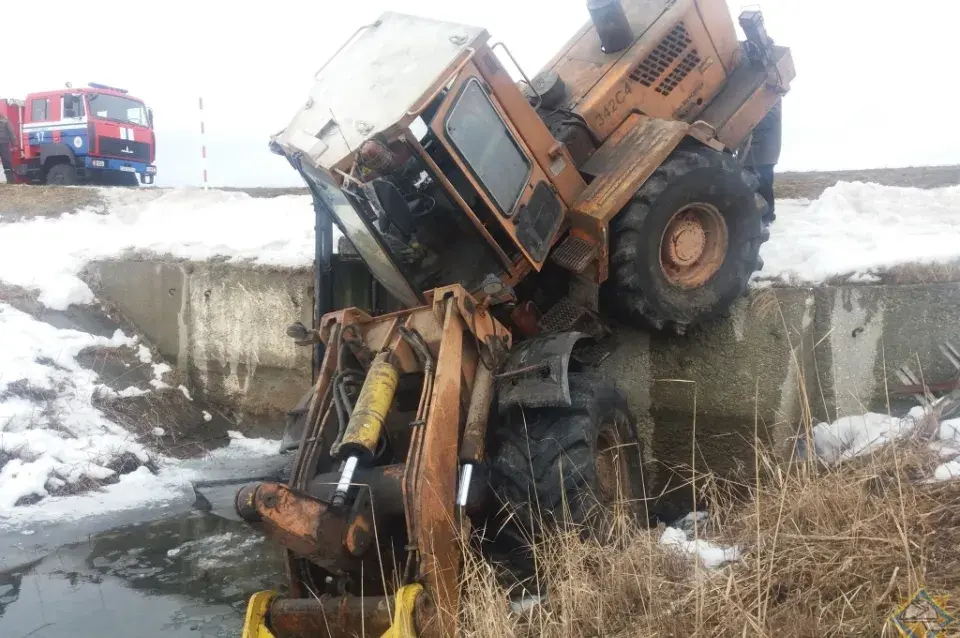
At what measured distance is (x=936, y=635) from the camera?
2314 mm

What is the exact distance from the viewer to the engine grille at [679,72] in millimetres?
5586

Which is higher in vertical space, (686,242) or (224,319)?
(224,319)

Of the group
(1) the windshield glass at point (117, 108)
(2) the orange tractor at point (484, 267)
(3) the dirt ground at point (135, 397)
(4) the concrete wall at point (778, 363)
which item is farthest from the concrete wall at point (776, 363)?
(1) the windshield glass at point (117, 108)

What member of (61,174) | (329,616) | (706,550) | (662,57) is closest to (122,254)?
(662,57)

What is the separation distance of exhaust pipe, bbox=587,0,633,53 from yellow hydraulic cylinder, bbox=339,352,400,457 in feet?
9.80

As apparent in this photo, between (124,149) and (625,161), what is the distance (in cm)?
1505

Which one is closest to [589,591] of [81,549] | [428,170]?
[428,170]

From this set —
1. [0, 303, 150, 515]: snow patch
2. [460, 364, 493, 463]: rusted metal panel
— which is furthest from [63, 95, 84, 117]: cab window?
[460, 364, 493, 463]: rusted metal panel

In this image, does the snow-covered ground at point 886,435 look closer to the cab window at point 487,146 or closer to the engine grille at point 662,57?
the cab window at point 487,146

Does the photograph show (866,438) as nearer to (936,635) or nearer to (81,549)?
(936,635)

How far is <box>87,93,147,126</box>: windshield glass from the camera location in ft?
54.0

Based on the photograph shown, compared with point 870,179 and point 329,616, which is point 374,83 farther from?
point 870,179

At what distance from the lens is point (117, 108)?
16906mm

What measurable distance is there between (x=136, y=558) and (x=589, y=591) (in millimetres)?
3230
